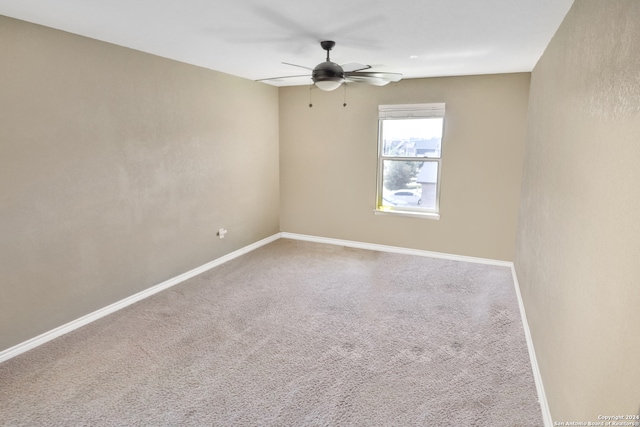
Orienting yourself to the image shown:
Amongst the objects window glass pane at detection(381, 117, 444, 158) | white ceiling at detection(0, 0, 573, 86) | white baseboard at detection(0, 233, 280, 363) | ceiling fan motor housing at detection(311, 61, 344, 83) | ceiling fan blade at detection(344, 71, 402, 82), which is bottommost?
white baseboard at detection(0, 233, 280, 363)

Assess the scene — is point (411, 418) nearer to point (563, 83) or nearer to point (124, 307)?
point (563, 83)

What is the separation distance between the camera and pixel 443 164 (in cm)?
479

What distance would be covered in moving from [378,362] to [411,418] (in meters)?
0.56

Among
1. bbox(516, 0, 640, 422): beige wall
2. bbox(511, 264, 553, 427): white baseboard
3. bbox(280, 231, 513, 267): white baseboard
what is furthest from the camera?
bbox(280, 231, 513, 267): white baseboard


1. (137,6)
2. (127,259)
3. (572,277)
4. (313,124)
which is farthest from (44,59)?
(572,277)

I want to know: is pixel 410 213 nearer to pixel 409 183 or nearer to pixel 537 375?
pixel 409 183

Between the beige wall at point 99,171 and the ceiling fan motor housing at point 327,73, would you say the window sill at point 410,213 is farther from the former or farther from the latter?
the ceiling fan motor housing at point 327,73

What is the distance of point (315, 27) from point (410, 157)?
273 centimetres

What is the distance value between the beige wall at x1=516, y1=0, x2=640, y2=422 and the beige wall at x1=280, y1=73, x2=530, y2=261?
6.20ft

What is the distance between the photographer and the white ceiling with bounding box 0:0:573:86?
2268mm

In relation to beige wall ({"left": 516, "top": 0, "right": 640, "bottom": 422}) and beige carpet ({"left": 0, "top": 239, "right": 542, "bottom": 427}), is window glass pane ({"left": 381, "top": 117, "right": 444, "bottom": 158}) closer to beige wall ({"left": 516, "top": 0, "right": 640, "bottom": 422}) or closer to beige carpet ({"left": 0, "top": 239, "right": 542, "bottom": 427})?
beige carpet ({"left": 0, "top": 239, "right": 542, "bottom": 427})

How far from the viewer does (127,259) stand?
3543 mm

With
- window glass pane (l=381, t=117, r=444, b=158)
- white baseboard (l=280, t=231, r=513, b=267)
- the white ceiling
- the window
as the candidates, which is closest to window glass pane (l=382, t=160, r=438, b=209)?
the window

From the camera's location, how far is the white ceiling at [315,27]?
227cm
